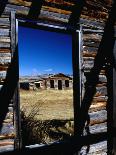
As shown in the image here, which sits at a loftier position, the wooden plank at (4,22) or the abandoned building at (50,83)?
the wooden plank at (4,22)

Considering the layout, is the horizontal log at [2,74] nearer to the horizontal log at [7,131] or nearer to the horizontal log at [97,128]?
the horizontal log at [7,131]

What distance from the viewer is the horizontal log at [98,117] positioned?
5.87 m

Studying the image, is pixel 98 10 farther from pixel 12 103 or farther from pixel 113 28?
pixel 12 103

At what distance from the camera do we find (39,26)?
17.0ft

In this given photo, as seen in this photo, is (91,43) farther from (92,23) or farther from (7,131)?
(7,131)

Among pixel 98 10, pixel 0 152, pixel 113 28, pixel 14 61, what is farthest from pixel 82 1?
pixel 0 152

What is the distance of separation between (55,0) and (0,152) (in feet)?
10.0

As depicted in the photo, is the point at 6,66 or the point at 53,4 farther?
the point at 53,4

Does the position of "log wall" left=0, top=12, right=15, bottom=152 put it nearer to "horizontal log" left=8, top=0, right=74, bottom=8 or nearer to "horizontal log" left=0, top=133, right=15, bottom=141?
"horizontal log" left=0, top=133, right=15, bottom=141

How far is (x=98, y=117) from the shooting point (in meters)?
6.00

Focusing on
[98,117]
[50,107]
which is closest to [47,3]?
[98,117]

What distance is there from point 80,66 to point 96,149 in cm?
186

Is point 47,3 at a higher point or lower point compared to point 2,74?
higher

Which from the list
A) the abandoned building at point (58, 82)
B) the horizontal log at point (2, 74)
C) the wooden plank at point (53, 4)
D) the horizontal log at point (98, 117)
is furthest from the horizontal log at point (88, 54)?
the abandoned building at point (58, 82)
